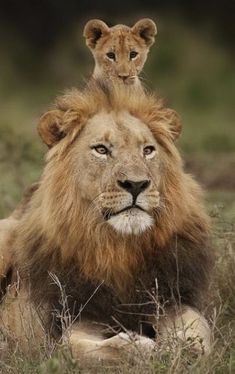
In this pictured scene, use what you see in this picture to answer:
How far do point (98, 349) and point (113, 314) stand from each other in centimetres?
37

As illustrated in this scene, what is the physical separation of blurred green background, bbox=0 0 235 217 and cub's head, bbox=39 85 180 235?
269 inches

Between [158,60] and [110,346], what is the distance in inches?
640

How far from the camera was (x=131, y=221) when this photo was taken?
5.48 m

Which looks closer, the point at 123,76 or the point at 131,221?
the point at 131,221

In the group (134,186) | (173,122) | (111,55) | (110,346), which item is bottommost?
(110,346)

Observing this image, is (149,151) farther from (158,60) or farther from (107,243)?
(158,60)

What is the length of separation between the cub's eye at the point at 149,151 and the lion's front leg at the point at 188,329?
65 centimetres

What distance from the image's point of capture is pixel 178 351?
199 inches

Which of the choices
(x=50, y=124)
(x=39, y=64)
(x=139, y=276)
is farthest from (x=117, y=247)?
(x=39, y=64)

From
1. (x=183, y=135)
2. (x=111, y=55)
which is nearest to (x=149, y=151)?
(x=111, y=55)

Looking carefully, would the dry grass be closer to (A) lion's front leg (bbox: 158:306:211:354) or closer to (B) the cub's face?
(A) lion's front leg (bbox: 158:306:211:354)

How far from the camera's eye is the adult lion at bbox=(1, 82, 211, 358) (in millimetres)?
5605

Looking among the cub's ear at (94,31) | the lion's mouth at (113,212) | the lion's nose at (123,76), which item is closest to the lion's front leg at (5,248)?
the lion's mouth at (113,212)

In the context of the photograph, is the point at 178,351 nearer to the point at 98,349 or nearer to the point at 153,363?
the point at 153,363
